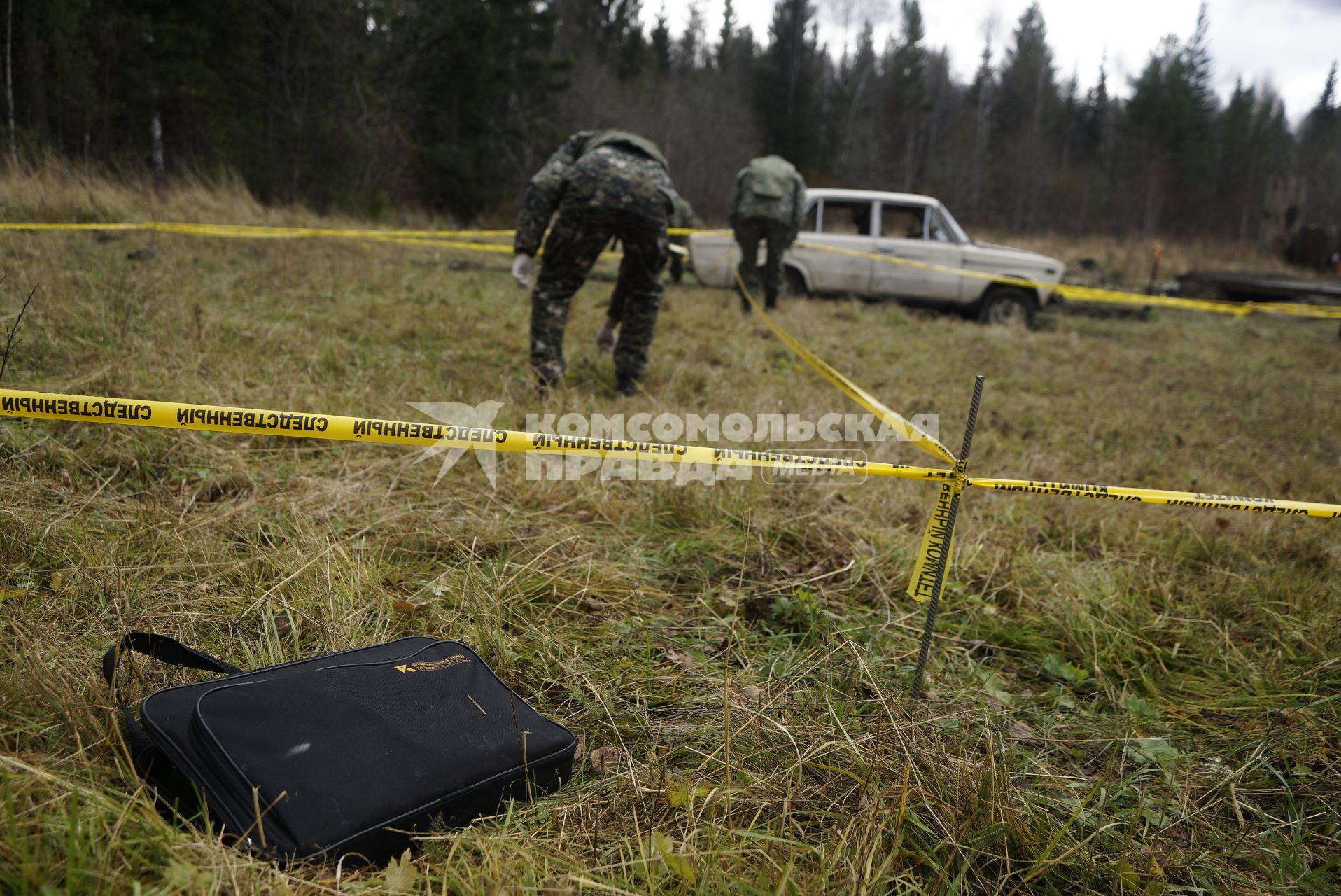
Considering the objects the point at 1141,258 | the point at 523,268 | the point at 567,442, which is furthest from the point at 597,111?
the point at 567,442

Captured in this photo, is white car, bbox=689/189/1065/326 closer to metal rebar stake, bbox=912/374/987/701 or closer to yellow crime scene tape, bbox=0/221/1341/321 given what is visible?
yellow crime scene tape, bbox=0/221/1341/321

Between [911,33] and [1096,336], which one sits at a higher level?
[911,33]

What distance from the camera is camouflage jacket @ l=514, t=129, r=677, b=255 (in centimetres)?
425

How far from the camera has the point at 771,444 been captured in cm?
402

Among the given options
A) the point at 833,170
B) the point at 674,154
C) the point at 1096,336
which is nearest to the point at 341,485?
the point at 1096,336

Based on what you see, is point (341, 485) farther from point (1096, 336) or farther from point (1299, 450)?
point (1096, 336)

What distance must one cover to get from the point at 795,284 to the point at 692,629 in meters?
7.73

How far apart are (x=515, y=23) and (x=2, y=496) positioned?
68.6 ft

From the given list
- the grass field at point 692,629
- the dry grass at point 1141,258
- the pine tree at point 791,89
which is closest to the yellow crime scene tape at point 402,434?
the grass field at point 692,629

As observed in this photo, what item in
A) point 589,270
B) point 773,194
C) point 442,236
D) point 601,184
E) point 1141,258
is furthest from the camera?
point 1141,258

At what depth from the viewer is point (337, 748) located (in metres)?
1.38

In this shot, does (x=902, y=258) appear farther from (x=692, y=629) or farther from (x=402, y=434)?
(x=402, y=434)

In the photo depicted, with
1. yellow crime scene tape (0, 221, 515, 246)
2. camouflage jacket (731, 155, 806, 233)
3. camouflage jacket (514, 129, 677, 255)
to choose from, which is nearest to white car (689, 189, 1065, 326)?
camouflage jacket (731, 155, 806, 233)

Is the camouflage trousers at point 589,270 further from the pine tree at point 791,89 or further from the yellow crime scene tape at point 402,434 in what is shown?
the pine tree at point 791,89
